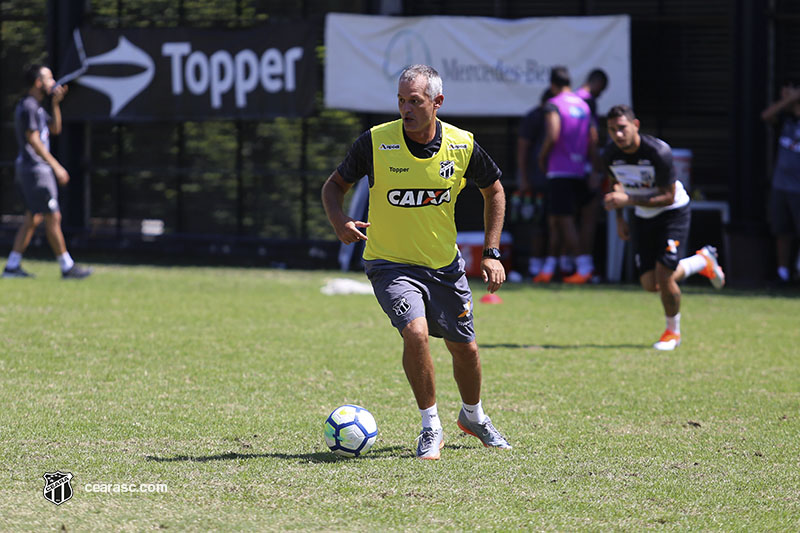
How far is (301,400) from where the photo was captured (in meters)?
7.27

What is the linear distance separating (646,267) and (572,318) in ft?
6.15

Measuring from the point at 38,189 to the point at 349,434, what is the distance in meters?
9.35

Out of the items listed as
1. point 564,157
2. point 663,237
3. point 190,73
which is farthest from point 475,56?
point 663,237

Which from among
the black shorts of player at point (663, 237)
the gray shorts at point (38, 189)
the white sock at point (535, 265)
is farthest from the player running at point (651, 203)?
the gray shorts at point (38, 189)

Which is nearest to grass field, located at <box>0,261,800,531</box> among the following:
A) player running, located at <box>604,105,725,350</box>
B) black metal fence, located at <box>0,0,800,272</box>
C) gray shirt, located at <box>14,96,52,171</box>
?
player running, located at <box>604,105,725,350</box>

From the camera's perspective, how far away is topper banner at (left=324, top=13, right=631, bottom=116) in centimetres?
1577

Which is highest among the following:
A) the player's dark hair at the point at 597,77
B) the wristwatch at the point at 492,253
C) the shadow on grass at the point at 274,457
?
the player's dark hair at the point at 597,77

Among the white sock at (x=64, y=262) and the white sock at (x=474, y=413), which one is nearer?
the white sock at (x=474, y=413)

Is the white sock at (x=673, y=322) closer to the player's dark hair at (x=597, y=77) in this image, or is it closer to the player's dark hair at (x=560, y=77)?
the player's dark hair at (x=560, y=77)

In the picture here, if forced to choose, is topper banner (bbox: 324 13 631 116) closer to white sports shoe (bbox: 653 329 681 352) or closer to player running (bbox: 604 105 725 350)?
player running (bbox: 604 105 725 350)

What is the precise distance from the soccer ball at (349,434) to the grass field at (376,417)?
0.07m

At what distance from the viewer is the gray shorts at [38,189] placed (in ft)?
45.5

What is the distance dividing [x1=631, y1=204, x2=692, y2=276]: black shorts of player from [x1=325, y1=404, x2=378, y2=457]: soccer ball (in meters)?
4.63

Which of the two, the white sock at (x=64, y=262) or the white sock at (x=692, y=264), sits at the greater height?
the white sock at (x=692, y=264)
